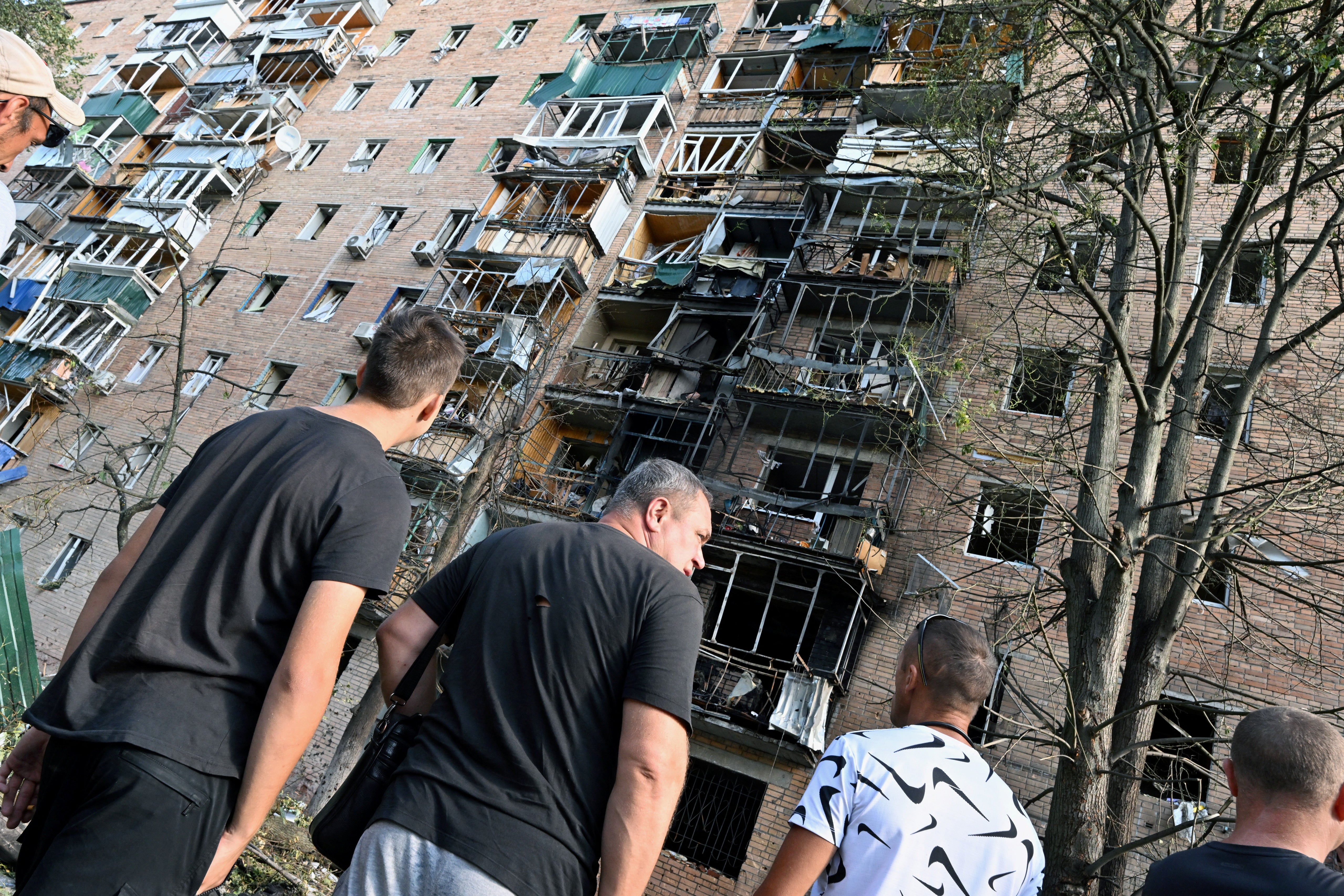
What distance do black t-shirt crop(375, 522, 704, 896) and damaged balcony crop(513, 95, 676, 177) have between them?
23.0m

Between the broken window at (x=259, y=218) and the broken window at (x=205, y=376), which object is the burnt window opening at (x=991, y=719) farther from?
the broken window at (x=259, y=218)

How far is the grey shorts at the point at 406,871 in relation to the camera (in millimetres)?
1932

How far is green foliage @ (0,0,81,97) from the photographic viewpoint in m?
24.5

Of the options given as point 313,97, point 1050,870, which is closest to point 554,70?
point 313,97

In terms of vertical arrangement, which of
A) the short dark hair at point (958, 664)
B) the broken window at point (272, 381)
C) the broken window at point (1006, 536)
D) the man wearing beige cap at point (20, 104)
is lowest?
the short dark hair at point (958, 664)

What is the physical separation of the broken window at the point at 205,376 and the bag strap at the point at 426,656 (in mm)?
25518

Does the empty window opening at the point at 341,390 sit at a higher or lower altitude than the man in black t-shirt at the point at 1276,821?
higher

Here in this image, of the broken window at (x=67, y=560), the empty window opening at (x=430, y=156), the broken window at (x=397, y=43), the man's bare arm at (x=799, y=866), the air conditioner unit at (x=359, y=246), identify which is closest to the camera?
the man's bare arm at (x=799, y=866)

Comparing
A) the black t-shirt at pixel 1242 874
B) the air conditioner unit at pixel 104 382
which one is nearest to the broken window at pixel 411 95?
the air conditioner unit at pixel 104 382

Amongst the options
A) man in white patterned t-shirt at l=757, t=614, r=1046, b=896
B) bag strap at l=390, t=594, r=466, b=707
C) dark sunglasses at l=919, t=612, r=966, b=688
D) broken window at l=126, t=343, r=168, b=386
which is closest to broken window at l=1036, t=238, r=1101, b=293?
dark sunglasses at l=919, t=612, r=966, b=688

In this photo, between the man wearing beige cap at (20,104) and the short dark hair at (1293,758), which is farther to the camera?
the man wearing beige cap at (20,104)

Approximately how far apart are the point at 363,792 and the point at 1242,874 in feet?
8.52

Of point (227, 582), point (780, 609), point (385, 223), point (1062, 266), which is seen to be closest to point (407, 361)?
point (227, 582)

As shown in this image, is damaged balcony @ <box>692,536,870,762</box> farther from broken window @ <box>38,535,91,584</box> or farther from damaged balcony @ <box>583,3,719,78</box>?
damaged balcony @ <box>583,3,719,78</box>
